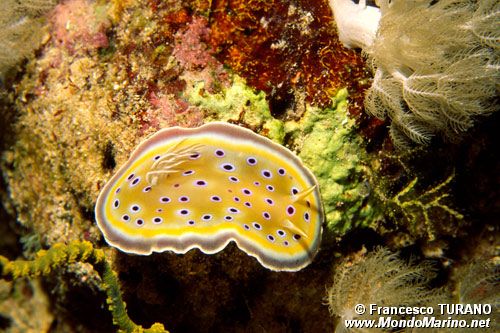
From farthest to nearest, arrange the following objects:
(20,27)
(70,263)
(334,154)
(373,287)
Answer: (20,27), (373,287), (334,154), (70,263)

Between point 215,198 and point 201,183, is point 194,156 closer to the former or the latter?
point 201,183

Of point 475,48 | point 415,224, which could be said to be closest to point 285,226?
point 415,224

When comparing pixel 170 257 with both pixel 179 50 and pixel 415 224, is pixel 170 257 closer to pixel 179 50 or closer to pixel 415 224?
pixel 179 50

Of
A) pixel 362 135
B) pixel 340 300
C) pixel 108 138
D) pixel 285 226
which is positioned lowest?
pixel 340 300

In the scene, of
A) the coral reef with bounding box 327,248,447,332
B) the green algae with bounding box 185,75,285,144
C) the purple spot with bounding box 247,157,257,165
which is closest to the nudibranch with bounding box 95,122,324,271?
the purple spot with bounding box 247,157,257,165

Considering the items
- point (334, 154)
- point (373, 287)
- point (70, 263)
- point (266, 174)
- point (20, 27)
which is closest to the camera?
point (70, 263)

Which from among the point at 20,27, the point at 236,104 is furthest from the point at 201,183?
the point at 20,27

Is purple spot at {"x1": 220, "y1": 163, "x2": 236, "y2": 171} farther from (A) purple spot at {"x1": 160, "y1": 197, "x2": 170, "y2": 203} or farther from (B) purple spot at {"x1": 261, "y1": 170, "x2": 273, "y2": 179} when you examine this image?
(A) purple spot at {"x1": 160, "y1": 197, "x2": 170, "y2": 203}
